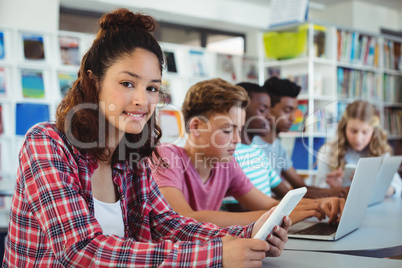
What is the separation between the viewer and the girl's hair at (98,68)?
113cm

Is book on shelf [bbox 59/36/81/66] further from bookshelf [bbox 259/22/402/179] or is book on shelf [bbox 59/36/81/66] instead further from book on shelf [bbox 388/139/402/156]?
book on shelf [bbox 388/139/402/156]

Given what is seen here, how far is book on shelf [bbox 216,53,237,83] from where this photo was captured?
5.71m

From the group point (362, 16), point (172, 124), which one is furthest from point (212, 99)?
point (362, 16)

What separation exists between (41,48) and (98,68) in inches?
146

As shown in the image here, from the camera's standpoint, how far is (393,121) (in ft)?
17.9

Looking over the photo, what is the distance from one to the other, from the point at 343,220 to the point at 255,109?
4.15 ft

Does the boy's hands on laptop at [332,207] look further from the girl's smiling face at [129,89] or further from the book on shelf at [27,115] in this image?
the book on shelf at [27,115]

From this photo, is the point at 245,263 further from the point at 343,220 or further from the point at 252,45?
the point at 252,45

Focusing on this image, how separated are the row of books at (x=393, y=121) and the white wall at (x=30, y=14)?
3.90 metres

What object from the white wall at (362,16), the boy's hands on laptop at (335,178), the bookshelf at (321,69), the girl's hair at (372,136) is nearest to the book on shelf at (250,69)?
the bookshelf at (321,69)

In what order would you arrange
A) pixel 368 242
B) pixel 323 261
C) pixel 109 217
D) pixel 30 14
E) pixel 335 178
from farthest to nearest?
pixel 30 14
pixel 335 178
pixel 368 242
pixel 109 217
pixel 323 261

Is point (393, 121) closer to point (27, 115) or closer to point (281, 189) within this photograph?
point (281, 189)

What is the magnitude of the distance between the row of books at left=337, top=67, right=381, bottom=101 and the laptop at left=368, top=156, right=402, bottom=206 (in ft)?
8.03

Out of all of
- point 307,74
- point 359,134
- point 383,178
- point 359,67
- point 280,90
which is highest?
point 359,67
